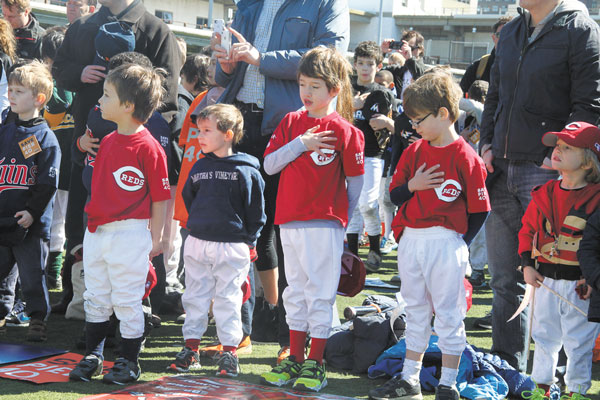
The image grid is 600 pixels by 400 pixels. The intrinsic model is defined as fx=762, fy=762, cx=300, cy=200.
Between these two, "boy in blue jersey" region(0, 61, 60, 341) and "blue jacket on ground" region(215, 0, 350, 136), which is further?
"boy in blue jersey" region(0, 61, 60, 341)

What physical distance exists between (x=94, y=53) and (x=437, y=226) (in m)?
2.88

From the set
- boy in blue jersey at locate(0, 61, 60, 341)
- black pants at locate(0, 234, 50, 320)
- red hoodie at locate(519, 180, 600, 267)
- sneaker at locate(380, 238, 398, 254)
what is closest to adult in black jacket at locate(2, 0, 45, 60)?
boy in blue jersey at locate(0, 61, 60, 341)

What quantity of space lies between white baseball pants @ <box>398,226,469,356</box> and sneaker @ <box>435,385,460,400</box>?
178 millimetres

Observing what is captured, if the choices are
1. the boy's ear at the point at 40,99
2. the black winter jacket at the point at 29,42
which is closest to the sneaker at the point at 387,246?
the black winter jacket at the point at 29,42

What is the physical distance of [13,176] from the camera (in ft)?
16.4

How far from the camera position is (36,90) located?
5.10 m

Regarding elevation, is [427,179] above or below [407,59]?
below

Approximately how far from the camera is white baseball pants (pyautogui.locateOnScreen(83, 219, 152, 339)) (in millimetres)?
4238

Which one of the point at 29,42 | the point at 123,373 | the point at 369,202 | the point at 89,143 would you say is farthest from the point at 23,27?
the point at 123,373

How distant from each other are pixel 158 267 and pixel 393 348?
6.04 ft

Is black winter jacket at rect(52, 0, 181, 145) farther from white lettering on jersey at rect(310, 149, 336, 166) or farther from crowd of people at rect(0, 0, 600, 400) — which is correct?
white lettering on jersey at rect(310, 149, 336, 166)

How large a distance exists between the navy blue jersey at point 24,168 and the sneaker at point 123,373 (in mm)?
1356

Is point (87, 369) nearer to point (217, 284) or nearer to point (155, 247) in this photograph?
point (155, 247)

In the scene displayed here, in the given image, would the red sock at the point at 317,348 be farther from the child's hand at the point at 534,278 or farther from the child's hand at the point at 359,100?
the child's hand at the point at 359,100
